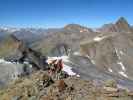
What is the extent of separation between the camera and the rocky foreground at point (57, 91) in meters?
18.6

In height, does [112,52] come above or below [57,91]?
above

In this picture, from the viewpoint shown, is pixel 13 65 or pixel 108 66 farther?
pixel 108 66

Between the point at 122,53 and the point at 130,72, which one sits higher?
the point at 122,53

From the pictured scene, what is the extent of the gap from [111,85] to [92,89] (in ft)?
6.27

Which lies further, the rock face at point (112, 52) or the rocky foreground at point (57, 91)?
the rock face at point (112, 52)

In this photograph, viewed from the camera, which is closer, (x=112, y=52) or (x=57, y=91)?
(x=57, y=91)

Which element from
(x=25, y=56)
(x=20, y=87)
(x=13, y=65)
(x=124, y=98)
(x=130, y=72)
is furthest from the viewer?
(x=130, y=72)

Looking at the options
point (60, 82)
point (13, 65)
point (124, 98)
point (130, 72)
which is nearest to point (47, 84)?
point (60, 82)

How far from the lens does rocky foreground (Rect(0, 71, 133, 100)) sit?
1858 cm

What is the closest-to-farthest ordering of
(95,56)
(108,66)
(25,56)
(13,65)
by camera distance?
1. (13,65)
2. (25,56)
3. (108,66)
4. (95,56)

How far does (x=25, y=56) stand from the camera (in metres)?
48.1

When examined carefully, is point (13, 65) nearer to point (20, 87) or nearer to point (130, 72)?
point (20, 87)

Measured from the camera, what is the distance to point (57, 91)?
63.1 ft

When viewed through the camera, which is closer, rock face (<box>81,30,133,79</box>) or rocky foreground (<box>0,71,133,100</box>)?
rocky foreground (<box>0,71,133,100</box>)
